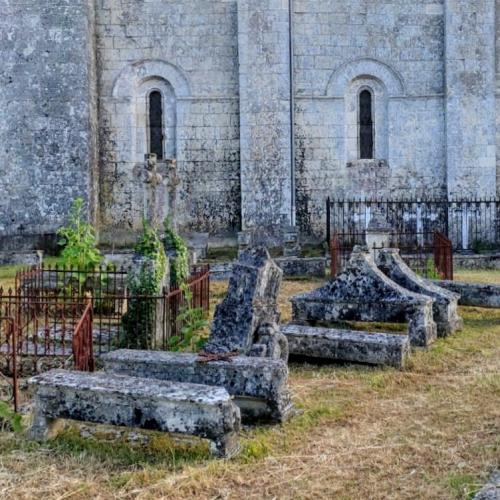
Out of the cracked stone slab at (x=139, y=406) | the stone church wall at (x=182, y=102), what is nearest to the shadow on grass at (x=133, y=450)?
the cracked stone slab at (x=139, y=406)

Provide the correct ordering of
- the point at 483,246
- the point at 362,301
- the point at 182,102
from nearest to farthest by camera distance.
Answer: the point at 362,301
the point at 483,246
the point at 182,102

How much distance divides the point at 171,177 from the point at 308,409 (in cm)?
829

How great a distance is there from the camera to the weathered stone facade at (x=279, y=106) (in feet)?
55.7

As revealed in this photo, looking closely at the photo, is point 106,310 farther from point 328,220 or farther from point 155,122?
point 155,122

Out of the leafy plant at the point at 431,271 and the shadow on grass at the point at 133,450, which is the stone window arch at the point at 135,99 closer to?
the leafy plant at the point at 431,271

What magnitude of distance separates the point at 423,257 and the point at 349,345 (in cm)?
846

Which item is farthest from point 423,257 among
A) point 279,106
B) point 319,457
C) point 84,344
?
point 319,457

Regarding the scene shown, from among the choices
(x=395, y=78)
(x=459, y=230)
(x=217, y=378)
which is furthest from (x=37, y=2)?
(x=217, y=378)

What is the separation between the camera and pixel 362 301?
329 inches

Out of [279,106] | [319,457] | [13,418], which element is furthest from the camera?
[279,106]

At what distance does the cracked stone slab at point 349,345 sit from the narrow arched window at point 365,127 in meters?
11.2

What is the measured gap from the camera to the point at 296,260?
47.3 feet

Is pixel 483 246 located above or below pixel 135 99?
below

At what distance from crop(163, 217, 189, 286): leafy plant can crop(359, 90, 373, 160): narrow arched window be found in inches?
371
